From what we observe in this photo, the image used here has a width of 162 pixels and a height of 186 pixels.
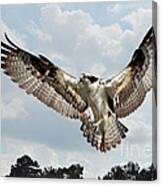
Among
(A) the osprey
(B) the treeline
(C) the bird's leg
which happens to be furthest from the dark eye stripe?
(B) the treeline

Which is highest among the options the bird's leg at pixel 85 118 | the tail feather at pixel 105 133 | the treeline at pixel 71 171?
the bird's leg at pixel 85 118

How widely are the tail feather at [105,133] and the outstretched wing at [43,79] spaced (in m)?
0.07

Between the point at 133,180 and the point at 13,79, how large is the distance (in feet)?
1.72

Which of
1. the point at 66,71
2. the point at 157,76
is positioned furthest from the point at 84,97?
the point at 157,76

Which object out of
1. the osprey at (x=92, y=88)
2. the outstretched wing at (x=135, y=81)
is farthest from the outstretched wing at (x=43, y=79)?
the outstretched wing at (x=135, y=81)

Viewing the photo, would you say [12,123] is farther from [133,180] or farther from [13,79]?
[133,180]

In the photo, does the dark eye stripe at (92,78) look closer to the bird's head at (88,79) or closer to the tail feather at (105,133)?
the bird's head at (88,79)

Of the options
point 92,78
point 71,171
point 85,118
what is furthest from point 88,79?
point 71,171

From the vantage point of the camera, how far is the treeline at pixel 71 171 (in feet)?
7.31

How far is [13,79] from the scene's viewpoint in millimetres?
2346

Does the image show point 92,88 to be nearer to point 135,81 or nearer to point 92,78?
point 92,78

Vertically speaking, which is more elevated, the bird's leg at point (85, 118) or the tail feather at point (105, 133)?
the bird's leg at point (85, 118)

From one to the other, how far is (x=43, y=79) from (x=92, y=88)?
17 cm

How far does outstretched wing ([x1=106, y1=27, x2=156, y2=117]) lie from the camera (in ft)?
7.32
